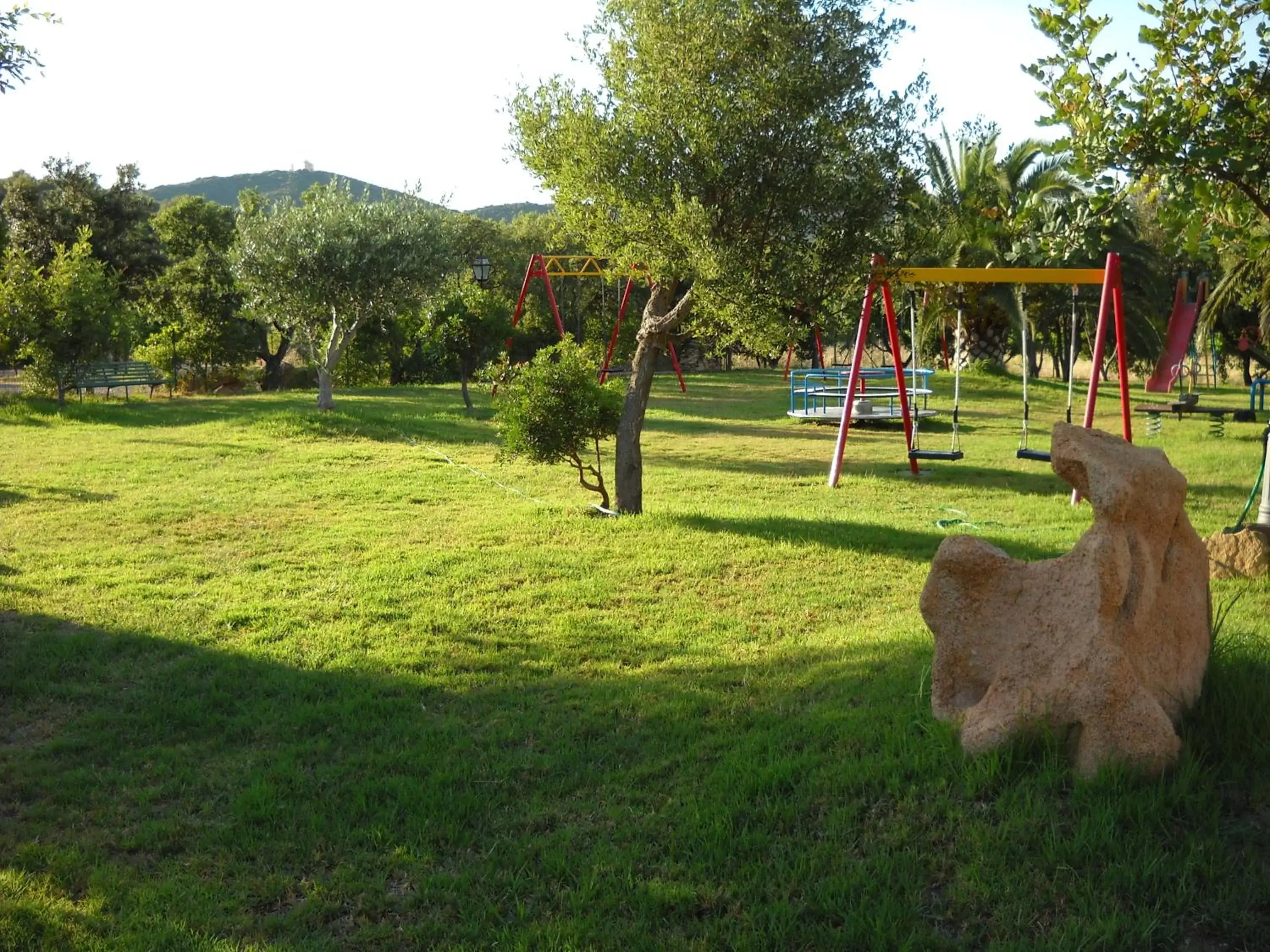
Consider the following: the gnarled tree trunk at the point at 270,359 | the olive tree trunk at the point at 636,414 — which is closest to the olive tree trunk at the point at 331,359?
the gnarled tree trunk at the point at 270,359

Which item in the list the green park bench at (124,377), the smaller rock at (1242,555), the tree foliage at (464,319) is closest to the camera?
the smaller rock at (1242,555)

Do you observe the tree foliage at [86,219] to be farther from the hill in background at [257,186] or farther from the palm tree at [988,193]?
the hill in background at [257,186]

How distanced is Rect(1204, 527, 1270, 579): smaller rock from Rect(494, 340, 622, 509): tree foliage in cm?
559

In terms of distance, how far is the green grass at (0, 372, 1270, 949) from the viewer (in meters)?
3.59

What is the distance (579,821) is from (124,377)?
25.4 m

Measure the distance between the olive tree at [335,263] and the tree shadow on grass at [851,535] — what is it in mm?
12643

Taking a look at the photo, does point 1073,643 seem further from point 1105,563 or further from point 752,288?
point 752,288

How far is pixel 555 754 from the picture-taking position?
5.13 m

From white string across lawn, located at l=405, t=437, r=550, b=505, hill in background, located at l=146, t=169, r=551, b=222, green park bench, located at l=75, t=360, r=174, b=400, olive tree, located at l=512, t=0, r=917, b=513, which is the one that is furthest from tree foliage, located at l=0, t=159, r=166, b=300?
hill in background, located at l=146, t=169, r=551, b=222

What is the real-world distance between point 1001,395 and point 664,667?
2398cm

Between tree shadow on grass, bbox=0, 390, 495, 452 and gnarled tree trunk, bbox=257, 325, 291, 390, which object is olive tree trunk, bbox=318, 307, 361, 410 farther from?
gnarled tree trunk, bbox=257, 325, 291, 390

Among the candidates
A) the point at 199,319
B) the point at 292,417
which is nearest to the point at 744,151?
the point at 292,417

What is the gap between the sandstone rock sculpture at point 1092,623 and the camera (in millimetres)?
4059

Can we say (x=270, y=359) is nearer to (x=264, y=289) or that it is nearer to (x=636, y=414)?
(x=264, y=289)
